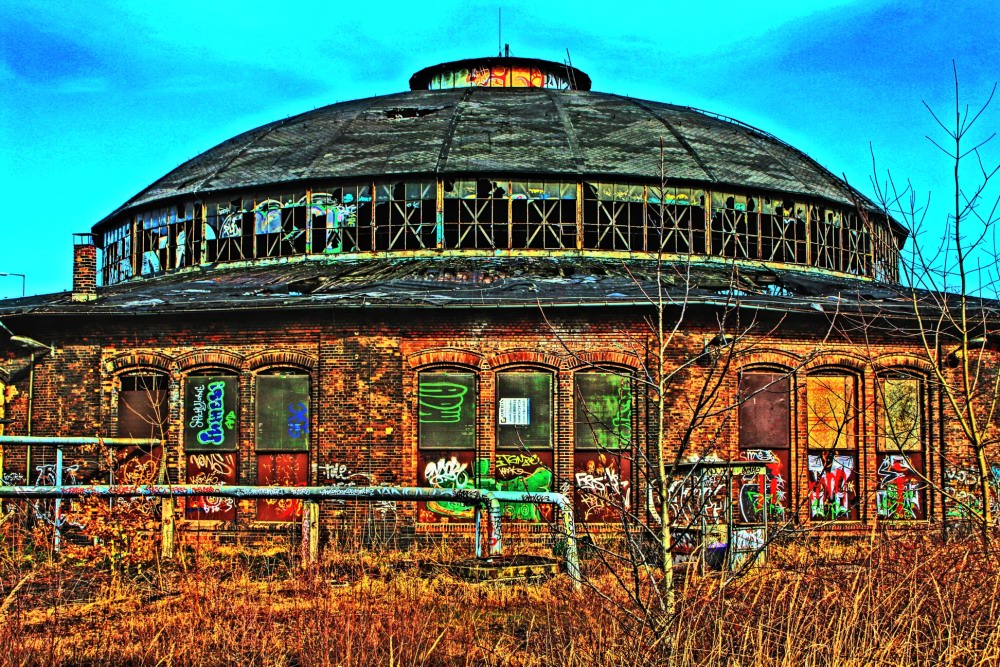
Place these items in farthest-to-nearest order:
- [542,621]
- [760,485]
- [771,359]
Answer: [771,359] → [760,485] → [542,621]

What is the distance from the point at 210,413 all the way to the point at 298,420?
1.72 metres

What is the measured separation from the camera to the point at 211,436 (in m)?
20.6

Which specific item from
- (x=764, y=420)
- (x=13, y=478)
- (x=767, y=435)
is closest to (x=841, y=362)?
(x=764, y=420)

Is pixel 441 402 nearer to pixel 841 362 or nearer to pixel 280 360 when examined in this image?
pixel 280 360

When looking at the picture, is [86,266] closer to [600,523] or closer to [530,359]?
[530,359]

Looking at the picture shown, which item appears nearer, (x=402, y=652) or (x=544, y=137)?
(x=402, y=652)

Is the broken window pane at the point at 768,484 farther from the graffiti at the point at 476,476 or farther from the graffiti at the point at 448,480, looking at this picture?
the graffiti at the point at 448,480

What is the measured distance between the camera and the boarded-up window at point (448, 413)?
784 inches

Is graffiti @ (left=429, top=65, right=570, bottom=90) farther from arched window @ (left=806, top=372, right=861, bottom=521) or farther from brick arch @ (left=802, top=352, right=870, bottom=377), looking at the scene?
arched window @ (left=806, top=372, right=861, bottom=521)

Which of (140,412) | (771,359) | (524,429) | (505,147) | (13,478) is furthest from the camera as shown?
(505,147)

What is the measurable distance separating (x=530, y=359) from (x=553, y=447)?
5.24 ft

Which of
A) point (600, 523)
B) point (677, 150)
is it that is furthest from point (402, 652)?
point (677, 150)

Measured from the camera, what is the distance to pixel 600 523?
19531 mm

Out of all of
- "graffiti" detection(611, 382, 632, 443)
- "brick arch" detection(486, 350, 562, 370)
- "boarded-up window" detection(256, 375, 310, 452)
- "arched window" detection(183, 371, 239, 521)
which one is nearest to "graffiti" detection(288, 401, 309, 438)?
"boarded-up window" detection(256, 375, 310, 452)
